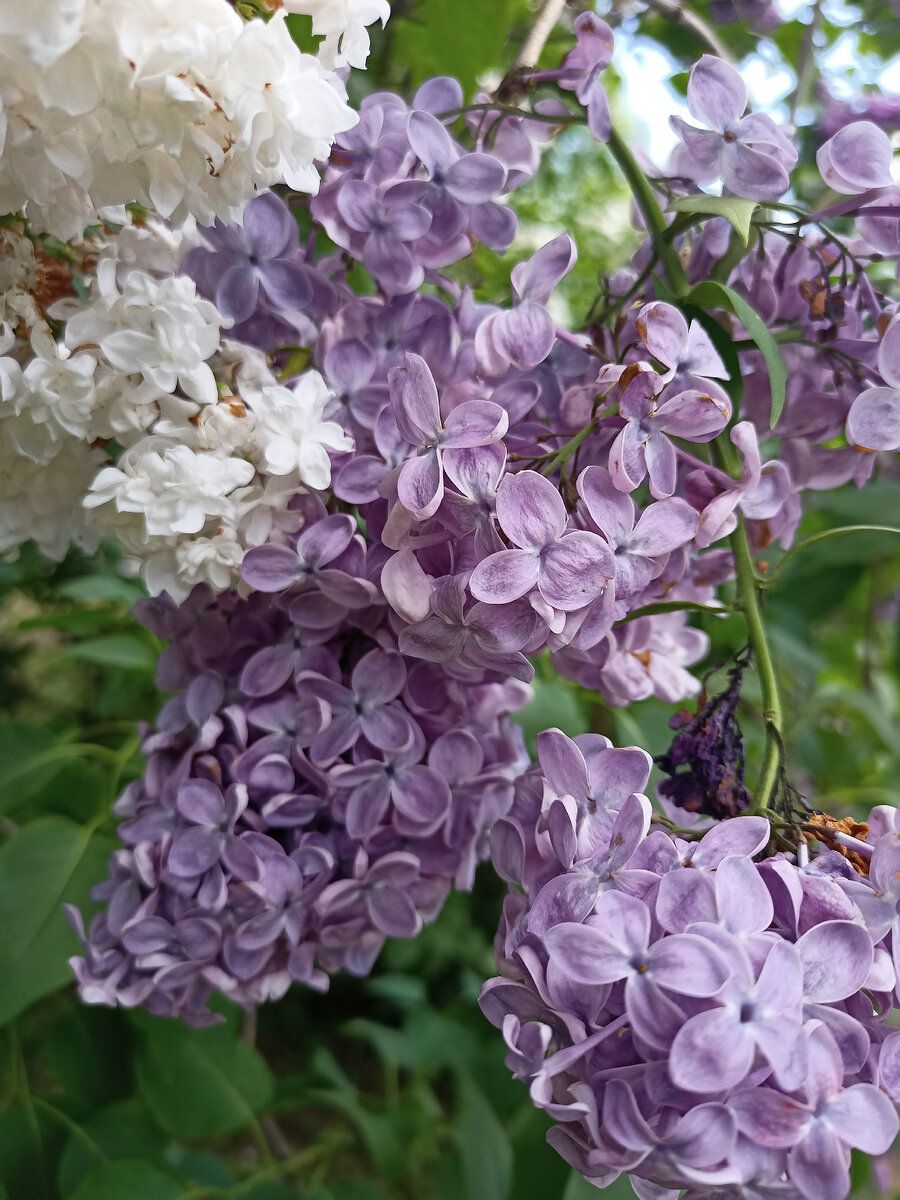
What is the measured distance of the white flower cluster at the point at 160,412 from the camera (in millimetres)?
346

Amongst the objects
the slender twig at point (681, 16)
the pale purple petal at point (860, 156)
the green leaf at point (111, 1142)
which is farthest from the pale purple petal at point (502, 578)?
the green leaf at point (111, 1142)

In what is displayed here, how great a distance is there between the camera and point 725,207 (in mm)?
343

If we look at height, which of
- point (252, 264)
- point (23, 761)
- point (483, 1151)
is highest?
point (252, 264)

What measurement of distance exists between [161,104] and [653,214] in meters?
0.21

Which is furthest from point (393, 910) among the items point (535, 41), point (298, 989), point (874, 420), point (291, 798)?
point (298, 989)

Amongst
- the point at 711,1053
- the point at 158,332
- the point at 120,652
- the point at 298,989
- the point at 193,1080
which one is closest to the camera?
the point at 711,1053

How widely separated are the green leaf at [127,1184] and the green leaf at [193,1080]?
62 millimetres

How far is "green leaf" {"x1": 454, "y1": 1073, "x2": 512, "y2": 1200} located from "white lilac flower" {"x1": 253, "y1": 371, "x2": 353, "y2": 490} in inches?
18.2

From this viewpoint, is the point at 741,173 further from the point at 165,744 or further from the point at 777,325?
the point at 165,744

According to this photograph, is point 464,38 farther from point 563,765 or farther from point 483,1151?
point 483,1151

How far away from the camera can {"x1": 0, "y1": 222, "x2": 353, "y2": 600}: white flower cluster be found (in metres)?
0.35

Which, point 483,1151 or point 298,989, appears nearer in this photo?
point 483,1151

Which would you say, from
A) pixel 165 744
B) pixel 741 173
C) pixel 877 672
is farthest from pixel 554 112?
pixel 877 672

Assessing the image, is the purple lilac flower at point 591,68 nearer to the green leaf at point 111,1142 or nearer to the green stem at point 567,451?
the green stem at point 567,451
